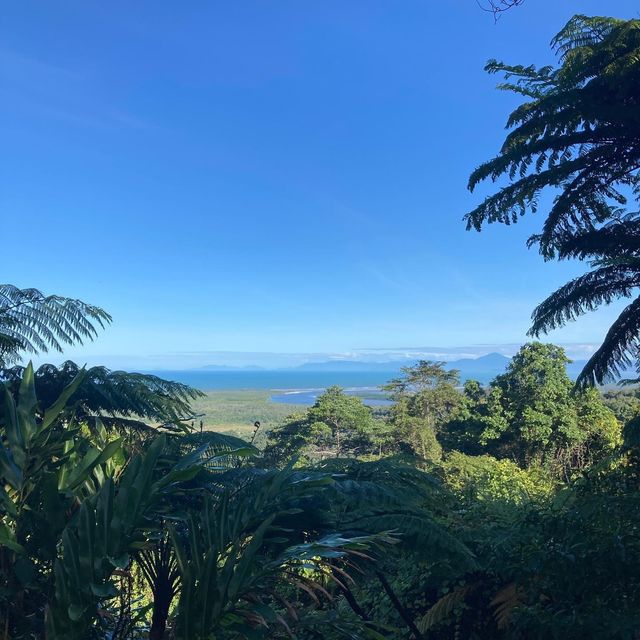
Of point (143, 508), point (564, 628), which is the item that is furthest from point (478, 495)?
point (143, 508)

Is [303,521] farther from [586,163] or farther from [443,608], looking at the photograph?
[586,163]

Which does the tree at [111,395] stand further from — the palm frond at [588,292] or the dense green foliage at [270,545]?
the palm frond at [588,292]

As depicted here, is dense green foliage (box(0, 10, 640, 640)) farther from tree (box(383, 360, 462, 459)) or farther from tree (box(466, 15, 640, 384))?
tree (box(383, 360, 462, 459))

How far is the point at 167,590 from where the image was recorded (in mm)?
2043

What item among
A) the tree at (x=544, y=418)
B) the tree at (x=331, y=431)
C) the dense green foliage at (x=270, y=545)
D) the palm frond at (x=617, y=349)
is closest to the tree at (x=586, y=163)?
the palm frond at (x=617, y=349)

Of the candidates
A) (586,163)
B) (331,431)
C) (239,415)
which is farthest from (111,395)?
(239,415)

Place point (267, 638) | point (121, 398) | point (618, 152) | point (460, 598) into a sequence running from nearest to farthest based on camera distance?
point (267, 638) → point (460, 598) → point (121, 398) → point (618, 152)

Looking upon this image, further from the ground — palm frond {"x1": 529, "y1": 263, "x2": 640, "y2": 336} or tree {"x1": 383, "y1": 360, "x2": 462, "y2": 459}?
palm frond {"x1": 529, "y1": 263, "x2": 640, "y2": 336}

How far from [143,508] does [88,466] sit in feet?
1.33

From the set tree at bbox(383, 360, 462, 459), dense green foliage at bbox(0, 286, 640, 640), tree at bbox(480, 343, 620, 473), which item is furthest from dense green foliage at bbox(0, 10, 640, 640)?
tree at bbox(383, 360, 462, 459)

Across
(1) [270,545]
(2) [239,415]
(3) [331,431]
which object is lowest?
(2) [239,415]

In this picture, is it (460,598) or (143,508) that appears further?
(460,598)

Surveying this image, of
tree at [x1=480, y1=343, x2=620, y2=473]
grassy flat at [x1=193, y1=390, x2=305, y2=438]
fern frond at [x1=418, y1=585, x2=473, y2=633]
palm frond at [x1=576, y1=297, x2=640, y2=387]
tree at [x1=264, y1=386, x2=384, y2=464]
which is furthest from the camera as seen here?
grassy flat at [x1=193, y1=390, x2=305, y2=438]

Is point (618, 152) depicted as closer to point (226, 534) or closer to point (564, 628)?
point (564, 628)
